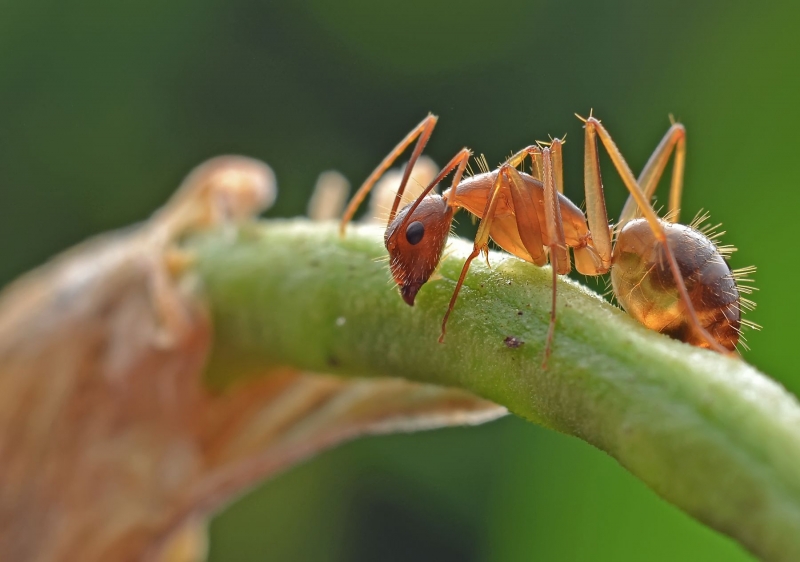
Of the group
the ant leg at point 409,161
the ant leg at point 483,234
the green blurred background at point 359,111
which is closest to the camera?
the ant leg at point 483,234

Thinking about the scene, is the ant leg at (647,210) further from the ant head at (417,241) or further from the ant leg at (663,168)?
the ant head at (417,241)

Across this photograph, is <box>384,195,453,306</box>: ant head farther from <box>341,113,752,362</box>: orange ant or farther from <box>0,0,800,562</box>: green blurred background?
<box>0,0,800,562</box>: green blurred background

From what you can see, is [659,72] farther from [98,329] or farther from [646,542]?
[98,329]

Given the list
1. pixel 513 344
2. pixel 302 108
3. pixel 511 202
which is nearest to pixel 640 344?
pixel 513 344

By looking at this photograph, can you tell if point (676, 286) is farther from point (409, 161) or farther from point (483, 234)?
point (409, 161)

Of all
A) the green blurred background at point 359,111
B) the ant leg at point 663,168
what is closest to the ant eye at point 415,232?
the ant leg at point 663,168

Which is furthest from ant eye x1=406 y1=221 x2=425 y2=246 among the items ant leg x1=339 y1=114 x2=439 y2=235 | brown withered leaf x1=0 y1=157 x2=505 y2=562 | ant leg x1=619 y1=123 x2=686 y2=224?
ant leg x1=619 y1=123 x2=686 y2=224
